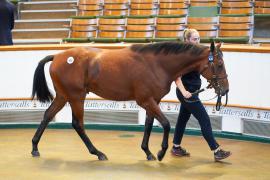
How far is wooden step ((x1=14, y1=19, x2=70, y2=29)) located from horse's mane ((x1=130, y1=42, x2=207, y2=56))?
7.55m

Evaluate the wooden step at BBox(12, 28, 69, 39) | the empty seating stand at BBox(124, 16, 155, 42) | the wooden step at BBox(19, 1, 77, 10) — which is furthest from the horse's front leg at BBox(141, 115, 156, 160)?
the wooden step at BBox(19, 1, 77, 10)

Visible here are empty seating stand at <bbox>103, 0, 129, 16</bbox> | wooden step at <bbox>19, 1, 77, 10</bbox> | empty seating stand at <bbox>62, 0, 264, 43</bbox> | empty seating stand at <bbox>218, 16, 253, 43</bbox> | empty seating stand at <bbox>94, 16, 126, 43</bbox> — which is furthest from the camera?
wooden step at <bbox>19, 1, 77, 10</bbox>

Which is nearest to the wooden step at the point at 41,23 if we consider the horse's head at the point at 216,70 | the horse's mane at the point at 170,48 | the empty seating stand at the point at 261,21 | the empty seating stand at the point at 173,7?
the empty seating stand at the point at 173,7

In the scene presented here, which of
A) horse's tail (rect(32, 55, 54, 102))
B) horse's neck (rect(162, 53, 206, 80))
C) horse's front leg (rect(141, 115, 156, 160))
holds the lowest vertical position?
horse's front leg (rect(141, 115, 156, 160))

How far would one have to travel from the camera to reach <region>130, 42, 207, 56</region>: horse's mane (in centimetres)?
674

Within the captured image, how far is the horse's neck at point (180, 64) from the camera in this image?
6.76m

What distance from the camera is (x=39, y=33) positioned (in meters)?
14.3

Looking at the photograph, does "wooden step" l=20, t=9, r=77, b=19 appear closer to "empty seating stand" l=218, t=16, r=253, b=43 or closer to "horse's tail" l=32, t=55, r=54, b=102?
"empty seating stand" l=218, t=16, r=253, b=43

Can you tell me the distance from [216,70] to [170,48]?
1.99 feet

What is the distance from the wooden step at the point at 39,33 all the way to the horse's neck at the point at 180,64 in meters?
7.37

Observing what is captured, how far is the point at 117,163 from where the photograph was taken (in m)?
6.93

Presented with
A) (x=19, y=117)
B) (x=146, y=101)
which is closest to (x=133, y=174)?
(x=146, y=101)

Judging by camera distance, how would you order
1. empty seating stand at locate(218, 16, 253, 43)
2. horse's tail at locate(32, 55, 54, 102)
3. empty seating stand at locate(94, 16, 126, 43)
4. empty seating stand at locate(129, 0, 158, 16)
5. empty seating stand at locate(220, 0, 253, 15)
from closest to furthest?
horse's tail at locate(32, 55, 54, 102), empty seating stand at locate(218, 16, 253, 43), empty seating stand at locate(220, 0, 253, 15), empty seating stand at locate(94, 16, 126, 43), empty seating stand at locate(129, 0, 158, 16)

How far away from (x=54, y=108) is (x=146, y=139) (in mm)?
1253
